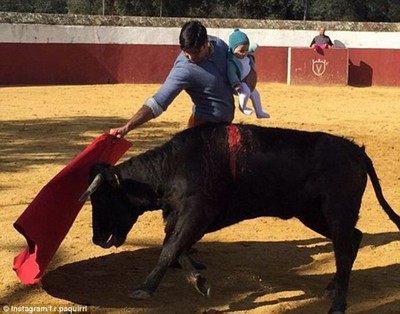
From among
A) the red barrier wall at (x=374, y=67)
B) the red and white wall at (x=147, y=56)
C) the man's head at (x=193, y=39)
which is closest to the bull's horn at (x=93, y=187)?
the man's head at (x=193, y=39)

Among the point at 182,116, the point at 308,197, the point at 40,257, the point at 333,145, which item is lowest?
the point at 182,116

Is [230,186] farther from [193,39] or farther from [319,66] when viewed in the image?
[319,66]

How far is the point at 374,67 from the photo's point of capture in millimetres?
19781

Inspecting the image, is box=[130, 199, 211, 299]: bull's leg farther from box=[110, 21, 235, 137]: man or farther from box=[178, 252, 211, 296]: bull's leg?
box=[110, 21, 235, 137]: man

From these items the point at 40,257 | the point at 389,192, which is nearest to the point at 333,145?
the point at 40,257

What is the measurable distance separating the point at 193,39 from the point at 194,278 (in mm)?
1262

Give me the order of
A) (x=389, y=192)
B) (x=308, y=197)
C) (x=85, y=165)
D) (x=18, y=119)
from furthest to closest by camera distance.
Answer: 1. (x=18, y=119)
2. (x=389, y=192)
3. (x=85, y=165)
4. (x=308, y=197)

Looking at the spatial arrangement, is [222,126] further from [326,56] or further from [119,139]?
[326,56]

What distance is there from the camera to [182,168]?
3.98 m

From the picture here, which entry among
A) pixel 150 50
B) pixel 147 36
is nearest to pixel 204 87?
pixel 150 50

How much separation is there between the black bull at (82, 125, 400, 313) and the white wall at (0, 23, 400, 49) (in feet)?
49.6

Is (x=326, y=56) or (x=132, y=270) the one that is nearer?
(x=132, y=270)

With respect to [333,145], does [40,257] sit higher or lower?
lower

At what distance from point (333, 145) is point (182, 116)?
27.9 feet
